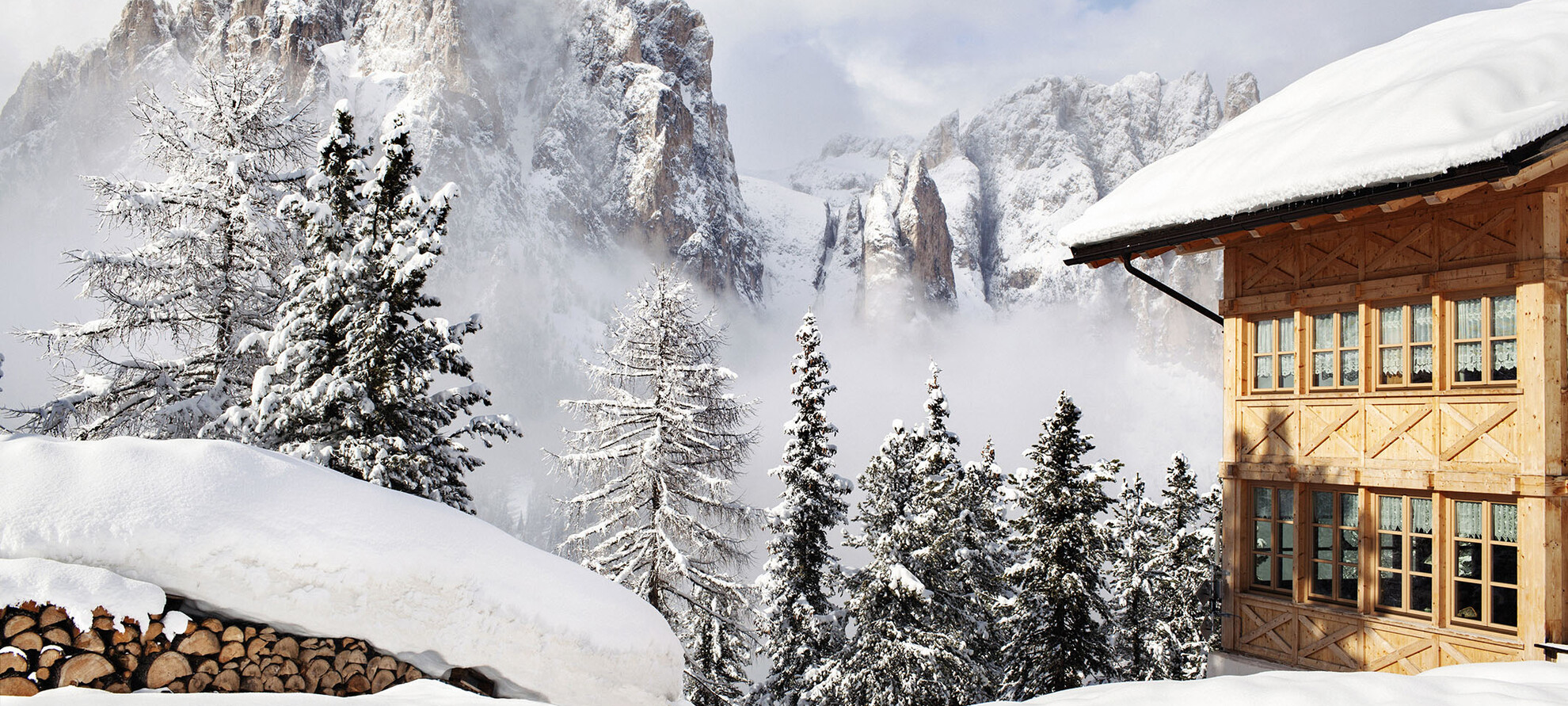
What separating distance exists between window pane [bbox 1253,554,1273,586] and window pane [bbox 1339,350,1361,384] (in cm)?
246

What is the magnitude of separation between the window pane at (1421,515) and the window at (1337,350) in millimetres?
1476

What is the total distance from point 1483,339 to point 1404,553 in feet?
8.31

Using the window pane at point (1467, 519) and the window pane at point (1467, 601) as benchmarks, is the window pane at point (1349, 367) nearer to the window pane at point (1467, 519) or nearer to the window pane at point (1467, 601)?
the window pane at point (1467, 519)

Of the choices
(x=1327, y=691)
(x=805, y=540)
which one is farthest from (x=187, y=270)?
(x=1327, y=691)

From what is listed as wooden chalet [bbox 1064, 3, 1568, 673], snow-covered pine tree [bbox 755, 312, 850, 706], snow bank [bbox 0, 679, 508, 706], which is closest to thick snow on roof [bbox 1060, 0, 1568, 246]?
wooden chalet [bbox 1064, 3, 1568, 673]

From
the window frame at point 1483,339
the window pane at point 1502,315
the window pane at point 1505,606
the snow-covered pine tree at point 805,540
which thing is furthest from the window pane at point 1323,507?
the snow-covered pine tree at point 805,540

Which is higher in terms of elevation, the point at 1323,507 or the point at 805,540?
the point at 1323,507

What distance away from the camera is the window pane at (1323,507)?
10.6 m

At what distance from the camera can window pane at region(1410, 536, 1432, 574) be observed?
9.73 metres

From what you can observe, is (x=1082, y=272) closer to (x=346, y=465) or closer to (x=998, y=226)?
(x=998, y=226)

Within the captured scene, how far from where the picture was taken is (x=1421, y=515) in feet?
32.3

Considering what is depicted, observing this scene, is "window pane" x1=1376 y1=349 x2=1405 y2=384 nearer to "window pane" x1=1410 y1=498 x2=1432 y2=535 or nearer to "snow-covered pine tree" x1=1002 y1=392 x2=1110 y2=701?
"window pane" x1=1410 y1=498 x2=1432 y2=535

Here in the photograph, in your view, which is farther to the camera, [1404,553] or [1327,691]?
[1404,553]

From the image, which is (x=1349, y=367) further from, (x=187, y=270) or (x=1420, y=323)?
(x=187, y=270)
